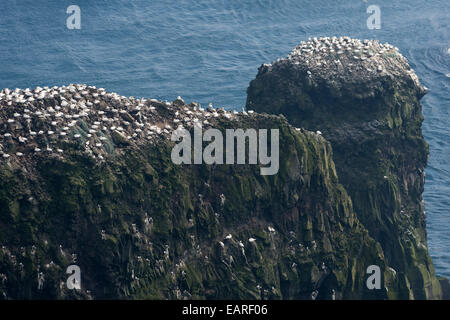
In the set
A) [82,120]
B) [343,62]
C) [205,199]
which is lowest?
[205,199]

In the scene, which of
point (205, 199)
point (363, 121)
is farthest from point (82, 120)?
point (363, 121)

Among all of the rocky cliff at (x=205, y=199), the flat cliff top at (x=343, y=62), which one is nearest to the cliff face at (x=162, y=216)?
the rocky cliff at (x=205, y=199)

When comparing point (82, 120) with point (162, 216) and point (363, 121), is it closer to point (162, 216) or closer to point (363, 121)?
point (162, 216)

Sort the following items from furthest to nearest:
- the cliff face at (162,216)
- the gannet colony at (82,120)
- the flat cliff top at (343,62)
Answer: the flat cliff top at (343,62) → the gannet colony at (82,120) → the cliff face at (162,216)

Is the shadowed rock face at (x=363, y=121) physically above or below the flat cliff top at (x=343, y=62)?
below

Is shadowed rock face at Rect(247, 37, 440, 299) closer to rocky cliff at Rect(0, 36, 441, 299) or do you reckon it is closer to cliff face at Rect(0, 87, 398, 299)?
rocky cliff at Rect(0, 36, 441, 299)

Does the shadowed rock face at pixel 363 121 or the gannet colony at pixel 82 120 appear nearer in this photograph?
the gannet colony at pixel 82 120

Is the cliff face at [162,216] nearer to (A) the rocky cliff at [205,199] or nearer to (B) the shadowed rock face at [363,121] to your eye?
(A) the rocky cliff at [205,199]
